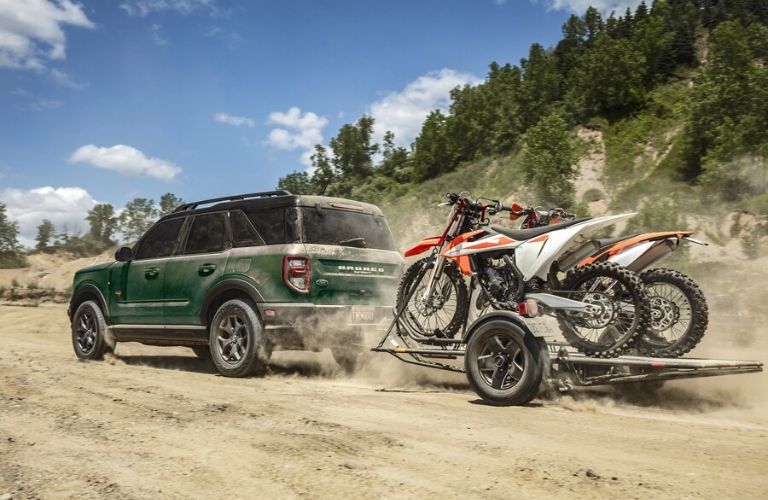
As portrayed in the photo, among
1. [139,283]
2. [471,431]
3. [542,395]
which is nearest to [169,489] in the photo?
[471,431]

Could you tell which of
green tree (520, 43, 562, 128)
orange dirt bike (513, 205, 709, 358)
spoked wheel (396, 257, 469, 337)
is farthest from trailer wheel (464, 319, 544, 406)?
green tree (520, 43, 562, 128)

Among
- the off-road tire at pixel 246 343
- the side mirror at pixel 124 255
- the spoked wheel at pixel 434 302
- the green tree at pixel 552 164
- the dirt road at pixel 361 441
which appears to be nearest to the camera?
the dirt road at pixel 361 441

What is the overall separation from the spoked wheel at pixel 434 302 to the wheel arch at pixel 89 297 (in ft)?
15.0

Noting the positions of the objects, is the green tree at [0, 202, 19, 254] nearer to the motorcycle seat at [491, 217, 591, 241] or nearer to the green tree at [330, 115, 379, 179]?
the green tree at [330, 115, 379, 179]

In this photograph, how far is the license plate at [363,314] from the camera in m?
7.39

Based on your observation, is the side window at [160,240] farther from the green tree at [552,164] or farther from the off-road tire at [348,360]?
the green tree at [552,164]

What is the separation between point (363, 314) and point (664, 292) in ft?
10.2

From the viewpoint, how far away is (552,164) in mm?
31672

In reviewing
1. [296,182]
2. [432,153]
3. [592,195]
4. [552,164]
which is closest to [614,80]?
[592,195]

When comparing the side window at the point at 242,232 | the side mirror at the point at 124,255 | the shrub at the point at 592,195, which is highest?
the shrub at the point at 592,195

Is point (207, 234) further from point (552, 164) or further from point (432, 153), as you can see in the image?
point (432, 153)

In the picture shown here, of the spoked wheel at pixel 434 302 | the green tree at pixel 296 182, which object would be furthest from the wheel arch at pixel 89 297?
the green tree at pixel 296 182

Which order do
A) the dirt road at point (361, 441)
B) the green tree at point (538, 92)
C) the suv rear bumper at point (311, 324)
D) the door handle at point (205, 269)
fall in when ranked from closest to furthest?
the dirt road at point (361, 441), the suv rear bumper at point (311, 324), the door handle at point (205, 269), the green tree at point (538, 92)

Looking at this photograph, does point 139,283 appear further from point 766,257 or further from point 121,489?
point 766,257
